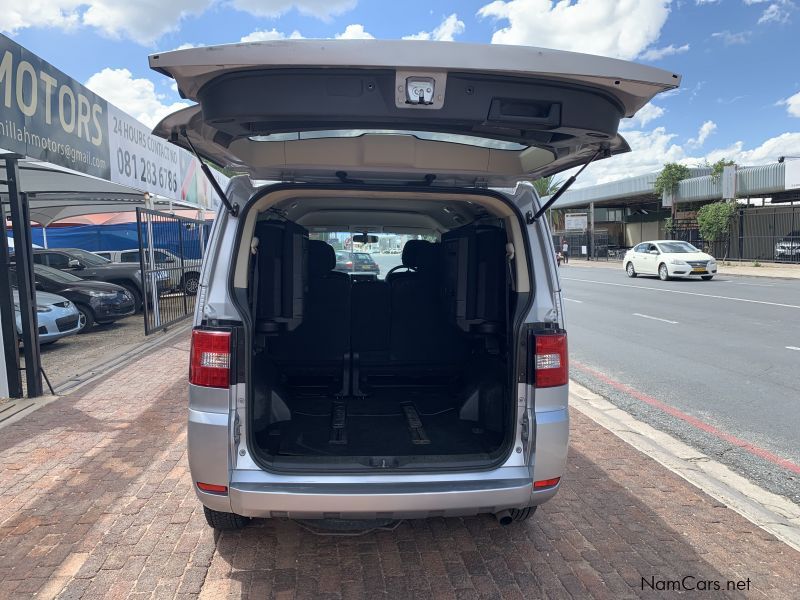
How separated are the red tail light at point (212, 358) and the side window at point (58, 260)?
12.2m

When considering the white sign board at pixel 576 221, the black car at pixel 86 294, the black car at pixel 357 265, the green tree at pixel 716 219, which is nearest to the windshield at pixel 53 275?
the black car at pixel 86 294

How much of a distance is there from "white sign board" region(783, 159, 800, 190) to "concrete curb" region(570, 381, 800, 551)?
85.2 ft

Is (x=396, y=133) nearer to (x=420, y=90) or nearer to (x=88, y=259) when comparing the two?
(x=420, y=90)

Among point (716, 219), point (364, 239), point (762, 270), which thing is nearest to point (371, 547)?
point (364, 239)

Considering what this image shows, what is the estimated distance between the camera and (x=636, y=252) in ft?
77.9

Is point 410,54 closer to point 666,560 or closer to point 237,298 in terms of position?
point 237,298

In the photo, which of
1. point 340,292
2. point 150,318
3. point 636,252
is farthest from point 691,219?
point 340,292

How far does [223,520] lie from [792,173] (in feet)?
98.7

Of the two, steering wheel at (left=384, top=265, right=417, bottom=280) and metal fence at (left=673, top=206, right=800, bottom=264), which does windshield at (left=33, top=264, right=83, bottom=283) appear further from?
metal fence at (left=673, top=206, right=800, bottom=264)

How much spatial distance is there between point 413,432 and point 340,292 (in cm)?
139

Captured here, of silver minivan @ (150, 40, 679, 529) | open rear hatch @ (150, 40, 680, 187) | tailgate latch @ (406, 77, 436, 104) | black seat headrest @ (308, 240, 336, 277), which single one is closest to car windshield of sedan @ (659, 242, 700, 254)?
silver minivan @ (150, 40, 679, 529)

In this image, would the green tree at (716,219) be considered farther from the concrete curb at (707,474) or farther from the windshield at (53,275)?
the windshield at (53,275)

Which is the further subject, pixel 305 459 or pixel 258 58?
pixel 305 459

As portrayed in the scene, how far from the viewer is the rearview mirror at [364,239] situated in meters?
5.20
